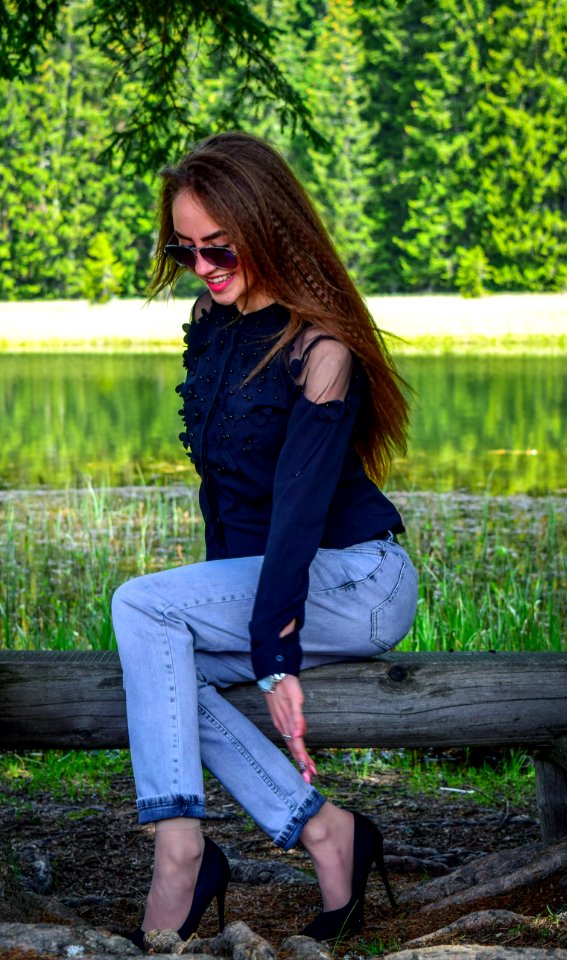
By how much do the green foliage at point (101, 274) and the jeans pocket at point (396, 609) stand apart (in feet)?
118

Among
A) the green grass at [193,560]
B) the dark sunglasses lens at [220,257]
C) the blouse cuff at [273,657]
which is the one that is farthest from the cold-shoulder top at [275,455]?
the green grass at [193,560]

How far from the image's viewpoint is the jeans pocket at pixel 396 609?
2.54m

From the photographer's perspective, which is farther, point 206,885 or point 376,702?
point 376,702

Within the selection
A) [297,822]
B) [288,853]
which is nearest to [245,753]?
[297,822]

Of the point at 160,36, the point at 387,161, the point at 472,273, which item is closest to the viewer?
the point at 160,36

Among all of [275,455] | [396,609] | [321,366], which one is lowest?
[396,609]

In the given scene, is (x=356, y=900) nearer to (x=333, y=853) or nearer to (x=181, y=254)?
(x=333, y=853)

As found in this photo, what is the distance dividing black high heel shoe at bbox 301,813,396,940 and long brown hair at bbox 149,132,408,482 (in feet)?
2.53

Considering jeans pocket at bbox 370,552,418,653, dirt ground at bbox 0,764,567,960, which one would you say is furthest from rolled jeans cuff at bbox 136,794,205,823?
jeans pocket at bbox 370,552,418,653

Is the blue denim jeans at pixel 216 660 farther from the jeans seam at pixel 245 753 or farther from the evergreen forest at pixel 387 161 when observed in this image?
the evergreen forest at pixel 387 161

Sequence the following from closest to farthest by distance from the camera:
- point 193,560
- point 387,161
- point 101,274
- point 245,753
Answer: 1. point 245,753
2. point 193,560
3. point 101,274
4. point 387,161

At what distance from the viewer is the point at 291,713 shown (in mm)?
2311

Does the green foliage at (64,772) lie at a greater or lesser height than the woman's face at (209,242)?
lesser

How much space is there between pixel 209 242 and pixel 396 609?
77 centimetres
